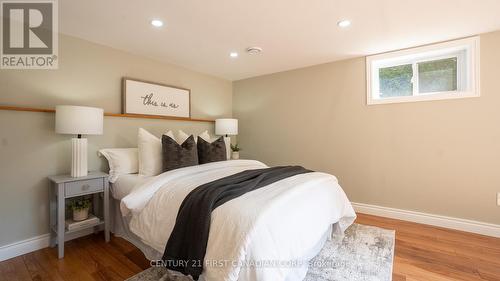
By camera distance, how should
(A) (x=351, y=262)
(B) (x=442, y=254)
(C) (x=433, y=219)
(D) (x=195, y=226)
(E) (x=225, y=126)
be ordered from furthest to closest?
(E) (x=225, y=126), (C) (x=433, y=219), (B) (x=442, y=254), (A) (x=351, y=262), (D) (x=195, y=226)

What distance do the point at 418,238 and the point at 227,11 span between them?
298 cm

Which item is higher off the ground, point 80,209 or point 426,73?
point 426,73

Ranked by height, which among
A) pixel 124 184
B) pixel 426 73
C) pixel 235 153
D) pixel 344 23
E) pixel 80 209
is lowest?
pixel 80 209

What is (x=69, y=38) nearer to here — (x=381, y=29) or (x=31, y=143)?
(x=31, y=143)

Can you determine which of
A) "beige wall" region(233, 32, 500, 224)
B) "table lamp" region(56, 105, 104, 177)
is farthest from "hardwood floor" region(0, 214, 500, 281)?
"table lamp" region(56, 105, 104, 177)

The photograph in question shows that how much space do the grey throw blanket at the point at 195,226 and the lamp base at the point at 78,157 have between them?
4.41 feet

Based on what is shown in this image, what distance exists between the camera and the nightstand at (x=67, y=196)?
204 cm

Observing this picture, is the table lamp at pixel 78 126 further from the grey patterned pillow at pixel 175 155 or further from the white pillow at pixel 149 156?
the grey patterned pillow at pixel 175 155

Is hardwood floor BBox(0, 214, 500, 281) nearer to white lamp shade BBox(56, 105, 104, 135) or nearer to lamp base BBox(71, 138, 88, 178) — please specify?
lamp base BBox(71, 138, 88, 178)

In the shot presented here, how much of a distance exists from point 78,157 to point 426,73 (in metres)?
4.09

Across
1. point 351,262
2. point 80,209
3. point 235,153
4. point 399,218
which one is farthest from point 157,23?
point 399,218

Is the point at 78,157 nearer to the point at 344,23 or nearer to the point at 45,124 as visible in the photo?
the point at 45,124

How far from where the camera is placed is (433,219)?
8.93 ft

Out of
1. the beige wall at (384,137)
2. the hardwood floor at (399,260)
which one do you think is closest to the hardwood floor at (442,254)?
the hardwood floor at (399,260)
